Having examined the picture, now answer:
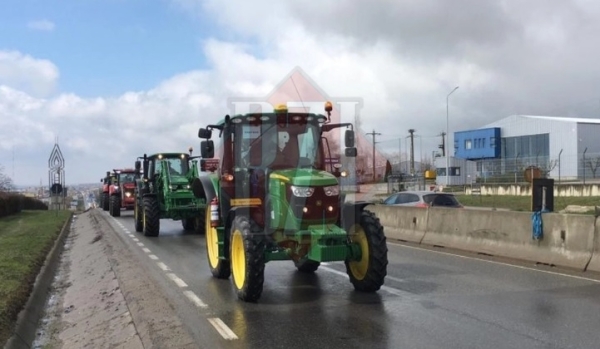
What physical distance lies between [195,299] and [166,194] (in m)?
11.7

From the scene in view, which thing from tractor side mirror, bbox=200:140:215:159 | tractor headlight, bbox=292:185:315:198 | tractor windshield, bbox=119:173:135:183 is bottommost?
tractor headlight, bbox=292:185:315:198

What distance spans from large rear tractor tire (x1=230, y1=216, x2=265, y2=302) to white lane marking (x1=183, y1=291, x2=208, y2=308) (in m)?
0.56

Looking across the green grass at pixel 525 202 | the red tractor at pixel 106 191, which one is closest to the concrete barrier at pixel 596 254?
the green grass at pixel 525 202

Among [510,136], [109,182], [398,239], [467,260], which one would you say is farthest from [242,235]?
[510,136]

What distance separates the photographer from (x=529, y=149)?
244 feet

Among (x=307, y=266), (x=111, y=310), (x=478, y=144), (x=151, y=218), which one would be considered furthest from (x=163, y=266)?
(x=478, y=144)

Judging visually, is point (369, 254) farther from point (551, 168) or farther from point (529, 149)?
point (529, 149)

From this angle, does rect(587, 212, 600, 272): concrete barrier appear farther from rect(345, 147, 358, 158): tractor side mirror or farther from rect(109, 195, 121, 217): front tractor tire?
rect(109, 195, 121, 217): front tractor tire

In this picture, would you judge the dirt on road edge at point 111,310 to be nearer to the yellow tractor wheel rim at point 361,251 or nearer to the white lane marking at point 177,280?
the white lane marking at point 177,280

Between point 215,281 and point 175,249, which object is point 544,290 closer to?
point 215,281

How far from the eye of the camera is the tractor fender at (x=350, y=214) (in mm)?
9153

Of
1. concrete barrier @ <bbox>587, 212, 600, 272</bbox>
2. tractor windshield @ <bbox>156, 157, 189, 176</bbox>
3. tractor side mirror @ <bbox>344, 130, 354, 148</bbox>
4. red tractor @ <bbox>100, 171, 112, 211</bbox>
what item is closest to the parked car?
tractor windshield @ <bbox>156, 157, 189, 176</bbox>

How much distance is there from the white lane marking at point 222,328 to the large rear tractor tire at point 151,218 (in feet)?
42.4

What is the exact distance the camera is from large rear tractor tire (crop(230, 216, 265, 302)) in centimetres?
843
